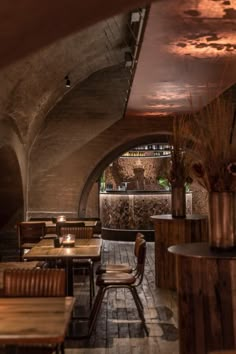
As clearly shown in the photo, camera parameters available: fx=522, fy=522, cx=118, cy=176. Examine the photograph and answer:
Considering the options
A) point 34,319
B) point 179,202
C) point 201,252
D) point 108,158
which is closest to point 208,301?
point 201,252

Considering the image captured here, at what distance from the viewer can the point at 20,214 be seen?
10.3m

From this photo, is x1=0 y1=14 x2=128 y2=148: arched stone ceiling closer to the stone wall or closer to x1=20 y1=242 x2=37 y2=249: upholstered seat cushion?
x1=20 y1=242 x2=37 y2=249: upholstered seat cushion

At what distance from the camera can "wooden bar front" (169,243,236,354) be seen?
3.29 metres

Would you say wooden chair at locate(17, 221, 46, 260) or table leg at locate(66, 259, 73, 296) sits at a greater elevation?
wooden chair at locate(17, 221, 46, 260)

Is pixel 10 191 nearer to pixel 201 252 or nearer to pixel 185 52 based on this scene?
pixel 185 52

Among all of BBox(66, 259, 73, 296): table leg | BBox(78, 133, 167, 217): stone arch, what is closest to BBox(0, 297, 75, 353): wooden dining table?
BBox(66, 259, 73, 296): table leg

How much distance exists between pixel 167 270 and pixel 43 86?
3453mm

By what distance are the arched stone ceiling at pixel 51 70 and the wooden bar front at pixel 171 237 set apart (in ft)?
8.51

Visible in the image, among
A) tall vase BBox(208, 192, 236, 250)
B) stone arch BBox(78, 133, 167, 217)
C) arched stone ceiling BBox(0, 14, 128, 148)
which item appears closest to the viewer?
tall vase BBox(208, 192, 236, 250)

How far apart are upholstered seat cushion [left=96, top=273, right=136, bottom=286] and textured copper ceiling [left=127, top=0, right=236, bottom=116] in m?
1.86

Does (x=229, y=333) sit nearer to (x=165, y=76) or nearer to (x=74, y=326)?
(x=74, y=326)

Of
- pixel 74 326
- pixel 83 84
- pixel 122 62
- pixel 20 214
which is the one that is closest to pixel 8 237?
pixel 20 214

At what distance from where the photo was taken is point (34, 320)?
8.49ft

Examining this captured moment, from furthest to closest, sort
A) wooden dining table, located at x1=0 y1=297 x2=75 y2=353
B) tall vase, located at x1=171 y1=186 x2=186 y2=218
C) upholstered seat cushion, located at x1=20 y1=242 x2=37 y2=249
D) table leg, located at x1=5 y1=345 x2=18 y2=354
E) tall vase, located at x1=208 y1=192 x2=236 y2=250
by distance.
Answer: upholstered seat cushion, located at x1=20 y1=242 x2=37 y2=249 < tall vase, located at x1=171 y1=186 x2=186 y2=218 < tall vase, located at x1=208 y1=192 x2=236 y2=250 < table leg, located at x1=5 y1=345 x2=18 y2=354 < wooden dining table, located at x1=0 y1=297 x2=75 y2=353
